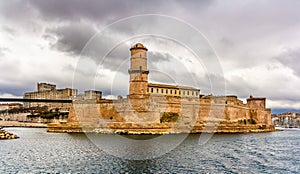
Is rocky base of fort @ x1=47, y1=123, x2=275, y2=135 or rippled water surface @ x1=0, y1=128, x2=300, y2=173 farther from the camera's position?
rocky base of fort @ x1=47, y1=123, x2=275, y2=135

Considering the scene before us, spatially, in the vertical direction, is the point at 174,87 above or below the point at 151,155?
above

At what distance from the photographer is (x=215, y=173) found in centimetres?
1091

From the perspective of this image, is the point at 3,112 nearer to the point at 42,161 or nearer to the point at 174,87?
the point at 174,87

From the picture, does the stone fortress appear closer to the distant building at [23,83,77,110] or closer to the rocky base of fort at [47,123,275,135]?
the rocky base of fort at [47,123,275,135]

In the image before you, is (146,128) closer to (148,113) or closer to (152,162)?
(148,113)

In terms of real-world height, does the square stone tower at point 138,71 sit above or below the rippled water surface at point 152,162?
above

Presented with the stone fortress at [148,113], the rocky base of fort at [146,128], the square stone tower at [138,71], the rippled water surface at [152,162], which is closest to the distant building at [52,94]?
the stone fortress at [148,113]

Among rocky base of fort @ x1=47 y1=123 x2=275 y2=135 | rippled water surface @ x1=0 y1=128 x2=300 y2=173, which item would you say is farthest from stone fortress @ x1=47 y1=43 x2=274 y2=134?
rippled water surface @ x1=0 y1=128 x2=300 y2=173

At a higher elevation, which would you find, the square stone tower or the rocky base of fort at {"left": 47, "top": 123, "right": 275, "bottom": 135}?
the square stone tower

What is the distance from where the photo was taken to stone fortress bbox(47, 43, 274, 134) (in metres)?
27.8

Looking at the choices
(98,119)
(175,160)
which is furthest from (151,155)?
(98,119)

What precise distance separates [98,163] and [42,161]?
2.37 metres

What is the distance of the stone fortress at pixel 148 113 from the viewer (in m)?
27.8

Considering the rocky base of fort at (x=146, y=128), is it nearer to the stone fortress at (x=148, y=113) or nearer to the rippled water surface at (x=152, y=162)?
the stone fortress at (x=148, y=113)
